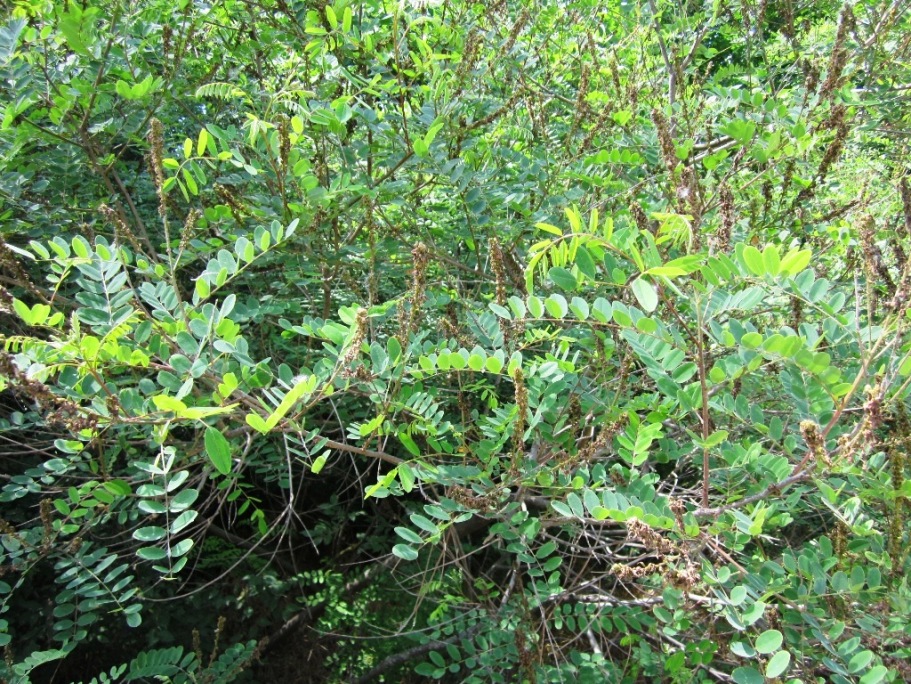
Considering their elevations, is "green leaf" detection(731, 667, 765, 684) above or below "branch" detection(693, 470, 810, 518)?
below

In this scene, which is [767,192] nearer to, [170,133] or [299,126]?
[299,126]

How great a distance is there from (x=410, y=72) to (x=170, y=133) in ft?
3.86

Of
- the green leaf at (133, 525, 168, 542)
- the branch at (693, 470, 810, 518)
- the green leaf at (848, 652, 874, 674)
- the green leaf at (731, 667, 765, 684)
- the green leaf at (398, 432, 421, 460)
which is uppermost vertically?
the branch at (693, 470, 810, 518)

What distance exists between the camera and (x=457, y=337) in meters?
1.56

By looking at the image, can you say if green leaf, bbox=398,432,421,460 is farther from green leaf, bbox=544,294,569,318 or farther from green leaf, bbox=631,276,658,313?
green leaf, bbox=631,276,658,313

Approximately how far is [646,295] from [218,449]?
2.15ft

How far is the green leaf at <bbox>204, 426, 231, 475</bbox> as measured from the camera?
1010 millimetres

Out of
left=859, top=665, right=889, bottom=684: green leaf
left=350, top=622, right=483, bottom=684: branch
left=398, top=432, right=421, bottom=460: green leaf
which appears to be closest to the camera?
left=859, top=665, right=889, bottom=684: green leaf

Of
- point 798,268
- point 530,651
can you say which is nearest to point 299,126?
point 798,268

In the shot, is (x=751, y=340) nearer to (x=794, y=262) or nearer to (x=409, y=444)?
(x=794, y=262)

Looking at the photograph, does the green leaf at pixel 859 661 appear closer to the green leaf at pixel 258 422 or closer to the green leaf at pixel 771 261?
the green leaf at pixel 771 261

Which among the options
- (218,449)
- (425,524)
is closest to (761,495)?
(425,524)

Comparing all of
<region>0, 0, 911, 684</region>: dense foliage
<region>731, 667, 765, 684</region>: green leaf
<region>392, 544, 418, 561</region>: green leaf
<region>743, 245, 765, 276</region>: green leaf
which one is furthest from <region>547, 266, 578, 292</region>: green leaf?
<region>731, 667, 765, 684</region>: green leaf

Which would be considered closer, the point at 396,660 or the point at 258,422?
the point at 258,422
